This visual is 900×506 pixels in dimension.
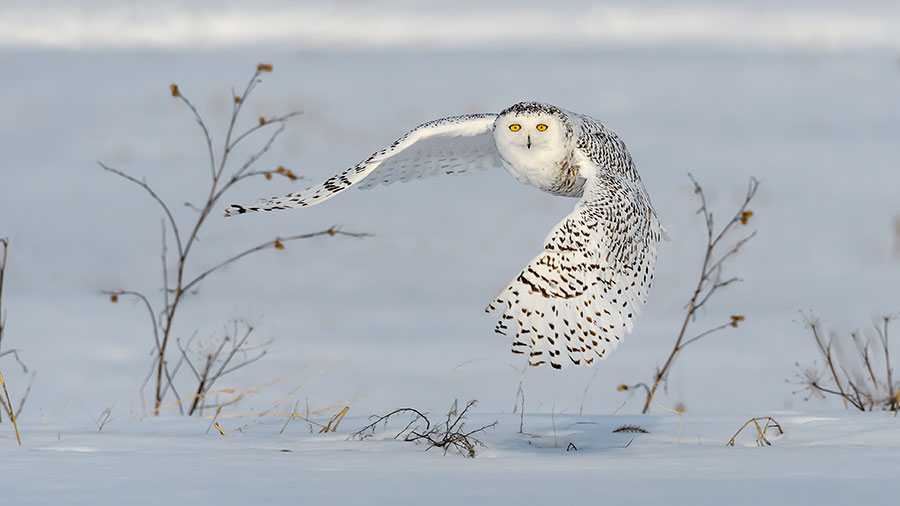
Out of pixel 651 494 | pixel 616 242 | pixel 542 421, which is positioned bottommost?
pixel 651 494

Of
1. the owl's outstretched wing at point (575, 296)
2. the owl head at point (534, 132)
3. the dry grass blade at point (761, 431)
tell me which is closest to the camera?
the owl's outstretched wing at point (575, 296)

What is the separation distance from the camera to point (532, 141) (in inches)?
154

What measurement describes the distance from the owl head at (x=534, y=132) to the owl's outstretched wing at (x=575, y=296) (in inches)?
13.7

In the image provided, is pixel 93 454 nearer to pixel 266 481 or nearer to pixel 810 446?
pixel 266 481

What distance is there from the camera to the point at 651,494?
3.13 m

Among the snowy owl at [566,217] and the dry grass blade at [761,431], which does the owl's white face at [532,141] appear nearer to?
the snowy owl at [566,217]

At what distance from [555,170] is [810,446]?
1.31m

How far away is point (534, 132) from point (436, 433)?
3.55 ft

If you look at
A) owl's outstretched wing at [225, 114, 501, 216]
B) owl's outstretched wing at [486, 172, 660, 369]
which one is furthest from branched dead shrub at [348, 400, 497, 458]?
owl's outstretched wing at [225, 114, 501, 216]

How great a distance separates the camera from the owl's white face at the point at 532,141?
153 inches

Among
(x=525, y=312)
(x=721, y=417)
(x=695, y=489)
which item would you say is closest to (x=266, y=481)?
(x=525, y=312)

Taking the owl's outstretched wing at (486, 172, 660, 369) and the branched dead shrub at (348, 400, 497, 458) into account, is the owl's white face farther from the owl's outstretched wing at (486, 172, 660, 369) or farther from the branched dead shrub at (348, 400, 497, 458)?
the branched dead shrub at (348, 400, 497, 458)

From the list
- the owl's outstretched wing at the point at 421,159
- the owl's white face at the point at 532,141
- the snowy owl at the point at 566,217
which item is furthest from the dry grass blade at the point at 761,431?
the owl's outstretched wing at the point at 421,159

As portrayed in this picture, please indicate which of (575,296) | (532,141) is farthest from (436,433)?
(532,141)
